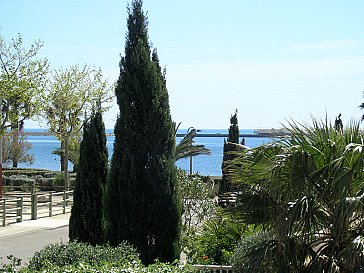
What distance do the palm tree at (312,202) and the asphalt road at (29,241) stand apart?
819 centimetres

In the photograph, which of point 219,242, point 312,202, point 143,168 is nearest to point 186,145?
point 219,242

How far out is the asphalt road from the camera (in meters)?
15.9

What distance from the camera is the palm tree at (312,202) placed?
7.27 m

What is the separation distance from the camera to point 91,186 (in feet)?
41.1

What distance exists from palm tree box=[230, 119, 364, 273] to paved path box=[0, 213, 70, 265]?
323 inches

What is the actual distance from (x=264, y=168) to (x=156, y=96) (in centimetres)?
300

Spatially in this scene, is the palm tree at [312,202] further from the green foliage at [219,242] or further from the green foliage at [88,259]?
the green foliage at [219,242]

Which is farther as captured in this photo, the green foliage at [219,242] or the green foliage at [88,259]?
the green foliage at [219,242]

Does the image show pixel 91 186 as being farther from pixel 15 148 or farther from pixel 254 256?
pixel 15 148

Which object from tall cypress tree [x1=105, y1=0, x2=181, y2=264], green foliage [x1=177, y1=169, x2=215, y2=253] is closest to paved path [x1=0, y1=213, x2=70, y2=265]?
green foliage [x1=177, y1=169, x2=215, y2=253]

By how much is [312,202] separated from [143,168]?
11.8ft

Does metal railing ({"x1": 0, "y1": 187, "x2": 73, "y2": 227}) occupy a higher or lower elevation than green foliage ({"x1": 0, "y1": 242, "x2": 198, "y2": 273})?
lower

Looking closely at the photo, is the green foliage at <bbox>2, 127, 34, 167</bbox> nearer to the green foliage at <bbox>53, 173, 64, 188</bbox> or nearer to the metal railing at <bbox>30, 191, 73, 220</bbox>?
the green foliage at <bbox>53, 173, 64, 188</bbox>

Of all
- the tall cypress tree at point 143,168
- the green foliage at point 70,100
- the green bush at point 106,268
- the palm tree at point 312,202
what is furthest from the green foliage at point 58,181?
the green bush at point 106,268
